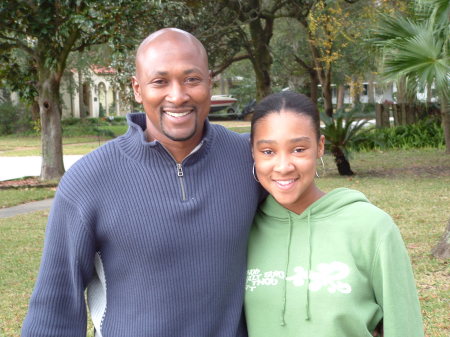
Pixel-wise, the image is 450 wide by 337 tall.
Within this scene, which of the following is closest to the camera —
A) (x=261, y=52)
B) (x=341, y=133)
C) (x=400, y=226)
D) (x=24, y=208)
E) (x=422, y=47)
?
(x=400, y=226)

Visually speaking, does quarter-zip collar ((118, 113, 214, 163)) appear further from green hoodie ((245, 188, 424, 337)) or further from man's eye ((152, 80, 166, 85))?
green hoodie ((245, 188, 424, 337))

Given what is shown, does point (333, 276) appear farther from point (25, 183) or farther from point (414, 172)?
point (25, 183)

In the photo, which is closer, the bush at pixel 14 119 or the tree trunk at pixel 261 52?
the tree trunk at pixel 261 52

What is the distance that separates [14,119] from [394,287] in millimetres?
34887

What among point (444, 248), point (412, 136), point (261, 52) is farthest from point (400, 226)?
point (261, 52)

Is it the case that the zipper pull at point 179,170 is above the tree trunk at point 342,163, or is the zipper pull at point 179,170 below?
above

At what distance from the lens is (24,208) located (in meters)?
11.9

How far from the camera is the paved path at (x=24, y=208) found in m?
11.3

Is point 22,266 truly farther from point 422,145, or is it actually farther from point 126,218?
point 422,145

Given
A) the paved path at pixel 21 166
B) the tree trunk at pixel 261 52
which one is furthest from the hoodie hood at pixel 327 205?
the tree trunk at pixel 261 52

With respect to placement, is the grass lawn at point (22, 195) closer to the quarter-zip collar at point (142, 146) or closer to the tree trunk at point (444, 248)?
the tree trunk at point (444, 248)

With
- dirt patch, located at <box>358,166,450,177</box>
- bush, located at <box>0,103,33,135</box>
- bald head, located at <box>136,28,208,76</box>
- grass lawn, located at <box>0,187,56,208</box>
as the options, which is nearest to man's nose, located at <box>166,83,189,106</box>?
bald head, located at <box>136,28,208,76</box>

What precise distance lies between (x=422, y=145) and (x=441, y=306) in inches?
584

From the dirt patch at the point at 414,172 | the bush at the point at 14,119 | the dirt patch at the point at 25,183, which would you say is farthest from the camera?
the bush at the point at 14,119
